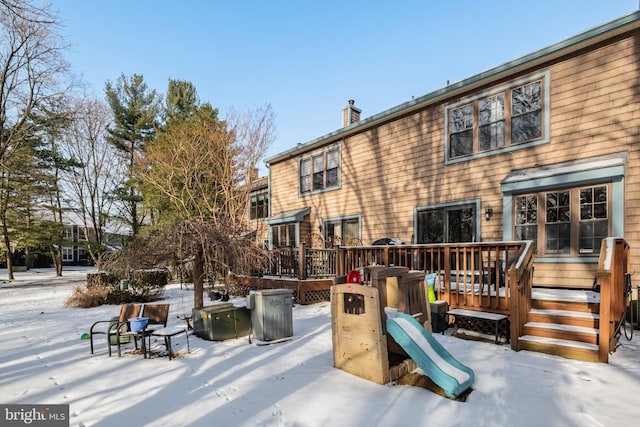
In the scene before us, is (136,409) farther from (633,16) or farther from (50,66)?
(50,66)

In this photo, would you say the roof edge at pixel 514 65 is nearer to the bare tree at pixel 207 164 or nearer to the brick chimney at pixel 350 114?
the brick chimney at pixel 350 114

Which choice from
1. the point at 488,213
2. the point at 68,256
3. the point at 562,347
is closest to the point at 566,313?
the point at 562,347

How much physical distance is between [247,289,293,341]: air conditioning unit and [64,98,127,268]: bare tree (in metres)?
23.1

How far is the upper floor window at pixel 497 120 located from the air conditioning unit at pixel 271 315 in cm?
679

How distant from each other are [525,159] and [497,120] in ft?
4.46

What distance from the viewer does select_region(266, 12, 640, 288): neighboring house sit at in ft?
22.6

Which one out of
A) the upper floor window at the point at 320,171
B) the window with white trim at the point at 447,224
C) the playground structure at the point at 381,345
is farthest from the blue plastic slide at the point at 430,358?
the upper floor window at the point at 320,171

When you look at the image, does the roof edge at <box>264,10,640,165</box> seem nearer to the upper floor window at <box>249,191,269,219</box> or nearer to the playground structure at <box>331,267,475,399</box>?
the playground structure at <box>331,267,475,399</box>

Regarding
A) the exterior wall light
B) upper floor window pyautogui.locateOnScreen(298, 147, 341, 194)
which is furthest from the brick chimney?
the exterior wall light

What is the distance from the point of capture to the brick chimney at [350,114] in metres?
14.0

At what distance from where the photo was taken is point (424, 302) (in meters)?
5.74

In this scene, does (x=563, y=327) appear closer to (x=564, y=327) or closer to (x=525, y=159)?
(x=564, y=327)

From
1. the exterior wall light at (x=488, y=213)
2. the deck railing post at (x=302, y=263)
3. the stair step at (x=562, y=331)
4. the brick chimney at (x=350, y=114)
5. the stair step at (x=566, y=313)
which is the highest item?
the brick chimney at (x=350, y=114)

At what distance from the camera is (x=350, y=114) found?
46.2 feet
